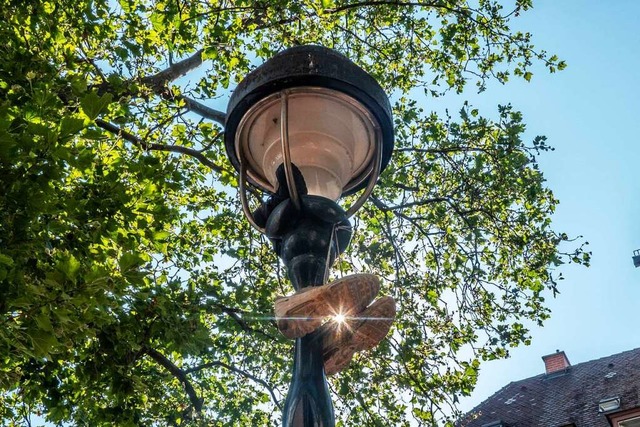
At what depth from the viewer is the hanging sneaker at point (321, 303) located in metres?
2.19

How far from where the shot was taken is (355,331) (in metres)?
2.36

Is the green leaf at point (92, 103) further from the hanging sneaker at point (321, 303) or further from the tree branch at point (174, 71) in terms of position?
the tree branch at point (174, 71)

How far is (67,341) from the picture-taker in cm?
389

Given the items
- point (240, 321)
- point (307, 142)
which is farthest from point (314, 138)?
point (240, 321)

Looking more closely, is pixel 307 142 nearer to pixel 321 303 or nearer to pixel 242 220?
pixel 321 303

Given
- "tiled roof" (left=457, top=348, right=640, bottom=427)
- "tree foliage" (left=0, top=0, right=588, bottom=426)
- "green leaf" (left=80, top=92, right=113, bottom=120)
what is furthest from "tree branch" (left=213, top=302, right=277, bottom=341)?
"tiled roof" (left=457, top=348, right=640, bottom=427)

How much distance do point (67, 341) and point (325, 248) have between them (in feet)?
6.65

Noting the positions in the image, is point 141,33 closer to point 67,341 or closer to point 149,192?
point 149,192

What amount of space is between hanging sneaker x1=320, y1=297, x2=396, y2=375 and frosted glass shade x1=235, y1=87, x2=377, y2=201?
2.34ft

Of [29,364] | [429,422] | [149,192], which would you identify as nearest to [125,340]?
[29,364]

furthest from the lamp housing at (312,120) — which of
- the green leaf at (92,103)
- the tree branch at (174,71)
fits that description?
the tree branch at (174,71)

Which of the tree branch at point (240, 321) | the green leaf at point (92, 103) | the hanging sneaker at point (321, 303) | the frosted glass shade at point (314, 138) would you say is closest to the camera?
the hanging sneaker at point (321, 303)

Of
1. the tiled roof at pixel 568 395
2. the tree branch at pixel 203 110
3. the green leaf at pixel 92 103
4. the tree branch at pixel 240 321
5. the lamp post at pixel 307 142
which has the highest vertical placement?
the tree branch at pixel 203 110

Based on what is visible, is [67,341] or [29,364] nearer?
[67,341]
